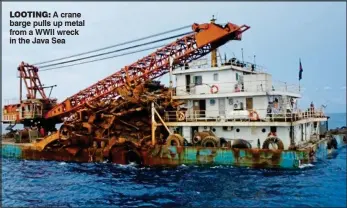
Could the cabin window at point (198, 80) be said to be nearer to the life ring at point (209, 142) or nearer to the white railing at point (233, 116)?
the white railing at point (233, 116)

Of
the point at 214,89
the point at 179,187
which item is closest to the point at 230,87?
the point at 214,89

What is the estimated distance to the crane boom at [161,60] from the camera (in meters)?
32.0

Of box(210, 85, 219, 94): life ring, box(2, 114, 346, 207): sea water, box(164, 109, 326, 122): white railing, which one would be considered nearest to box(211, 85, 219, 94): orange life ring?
box(210, 85, 219, 94): life ring

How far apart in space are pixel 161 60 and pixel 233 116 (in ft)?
30.6

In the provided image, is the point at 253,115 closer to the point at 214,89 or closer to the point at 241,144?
the point at 241,144

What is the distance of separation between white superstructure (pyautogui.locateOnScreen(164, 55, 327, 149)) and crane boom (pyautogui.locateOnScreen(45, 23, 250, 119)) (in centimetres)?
151

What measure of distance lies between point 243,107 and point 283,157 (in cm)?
558

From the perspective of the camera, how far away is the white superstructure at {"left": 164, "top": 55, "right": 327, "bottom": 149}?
28125mm

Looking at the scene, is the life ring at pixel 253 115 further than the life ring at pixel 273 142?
Yes

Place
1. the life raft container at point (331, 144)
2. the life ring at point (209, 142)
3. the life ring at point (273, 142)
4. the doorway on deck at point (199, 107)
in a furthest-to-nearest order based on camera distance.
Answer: the life raft container at point (331, 144)
the doorway on deck at point (199, 107)
the life ring at point (209, 142)
the life ring at point (273, 142)

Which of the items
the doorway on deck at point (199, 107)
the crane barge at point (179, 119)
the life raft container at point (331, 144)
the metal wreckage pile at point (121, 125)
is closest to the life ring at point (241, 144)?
the crane barge at point (179, 119)

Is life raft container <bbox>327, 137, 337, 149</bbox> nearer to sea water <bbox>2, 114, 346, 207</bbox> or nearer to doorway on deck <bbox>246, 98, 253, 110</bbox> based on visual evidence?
sea water <bbox>2, 114, 346, 207</bbox>

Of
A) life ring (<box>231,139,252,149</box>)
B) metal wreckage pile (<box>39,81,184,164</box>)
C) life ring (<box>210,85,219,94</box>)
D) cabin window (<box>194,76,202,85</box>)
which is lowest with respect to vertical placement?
life ring (<box>231,139,252,149</box>)

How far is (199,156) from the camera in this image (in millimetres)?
28812
